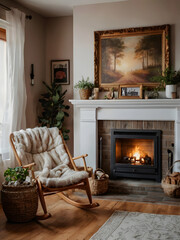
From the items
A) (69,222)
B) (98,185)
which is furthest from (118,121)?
(69,222)

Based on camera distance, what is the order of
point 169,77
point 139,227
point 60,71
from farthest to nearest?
point 60,71
point 169,77
point 139,227

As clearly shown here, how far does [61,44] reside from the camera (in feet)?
18.3

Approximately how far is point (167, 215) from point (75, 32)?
3.00 meters

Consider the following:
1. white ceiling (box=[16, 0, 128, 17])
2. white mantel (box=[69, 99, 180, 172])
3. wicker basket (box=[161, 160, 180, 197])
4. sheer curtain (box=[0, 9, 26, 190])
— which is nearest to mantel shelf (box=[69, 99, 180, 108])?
white mantel (box=[69, 99, 180, 172])

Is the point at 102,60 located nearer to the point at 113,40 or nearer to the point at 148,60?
the point at 113,40

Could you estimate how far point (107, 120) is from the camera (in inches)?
194

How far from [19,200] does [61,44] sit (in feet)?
10.1

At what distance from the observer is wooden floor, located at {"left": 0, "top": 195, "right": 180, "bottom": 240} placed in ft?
9.95

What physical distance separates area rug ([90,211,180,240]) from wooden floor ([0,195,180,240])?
11cm

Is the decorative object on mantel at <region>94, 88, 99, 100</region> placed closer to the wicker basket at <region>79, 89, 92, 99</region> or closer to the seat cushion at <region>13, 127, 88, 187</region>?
the wicker basket at <region>79, 89, 92, 99</region>

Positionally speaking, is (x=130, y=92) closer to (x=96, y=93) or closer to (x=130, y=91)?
(x=130, y=91)

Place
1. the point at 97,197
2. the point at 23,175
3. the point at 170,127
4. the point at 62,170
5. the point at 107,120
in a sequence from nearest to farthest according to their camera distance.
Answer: the point at 23,175 → the point at 62,170 → the point at 97,197 → the point at 170,127 → the point at 107,120

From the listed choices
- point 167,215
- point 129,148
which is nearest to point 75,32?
point 129,148

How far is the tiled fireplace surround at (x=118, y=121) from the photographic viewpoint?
4.56 meters
